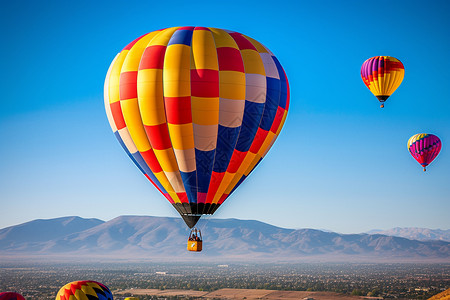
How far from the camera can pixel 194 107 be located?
72.0 ft

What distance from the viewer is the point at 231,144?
74.8 feet

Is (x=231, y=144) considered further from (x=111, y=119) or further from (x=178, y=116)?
(x=111, y=119)

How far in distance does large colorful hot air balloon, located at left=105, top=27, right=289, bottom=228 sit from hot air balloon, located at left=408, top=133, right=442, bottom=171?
80.8 feet

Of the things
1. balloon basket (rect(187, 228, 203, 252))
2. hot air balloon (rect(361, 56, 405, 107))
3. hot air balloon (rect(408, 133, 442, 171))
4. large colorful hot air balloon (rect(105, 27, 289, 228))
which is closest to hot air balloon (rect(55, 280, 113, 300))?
large colorful hot air balloon (rect(105, 27, 289, 228))

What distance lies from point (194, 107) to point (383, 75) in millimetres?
18524

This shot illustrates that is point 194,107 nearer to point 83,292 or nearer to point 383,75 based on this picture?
point 83,292

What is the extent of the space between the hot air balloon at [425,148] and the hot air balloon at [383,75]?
31.1ft

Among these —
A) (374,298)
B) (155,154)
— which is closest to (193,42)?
(155,154)

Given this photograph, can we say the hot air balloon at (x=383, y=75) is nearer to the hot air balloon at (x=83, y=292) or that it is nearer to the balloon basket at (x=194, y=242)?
the balloon basket at (x=194, y=242)

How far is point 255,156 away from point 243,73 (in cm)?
347

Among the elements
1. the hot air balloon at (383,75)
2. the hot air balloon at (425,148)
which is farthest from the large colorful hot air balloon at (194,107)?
the hot air balloon at (425,148)

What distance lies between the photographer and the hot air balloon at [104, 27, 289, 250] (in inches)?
867

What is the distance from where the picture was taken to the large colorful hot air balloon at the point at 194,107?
22.0 metres

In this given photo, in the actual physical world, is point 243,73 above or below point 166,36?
below
